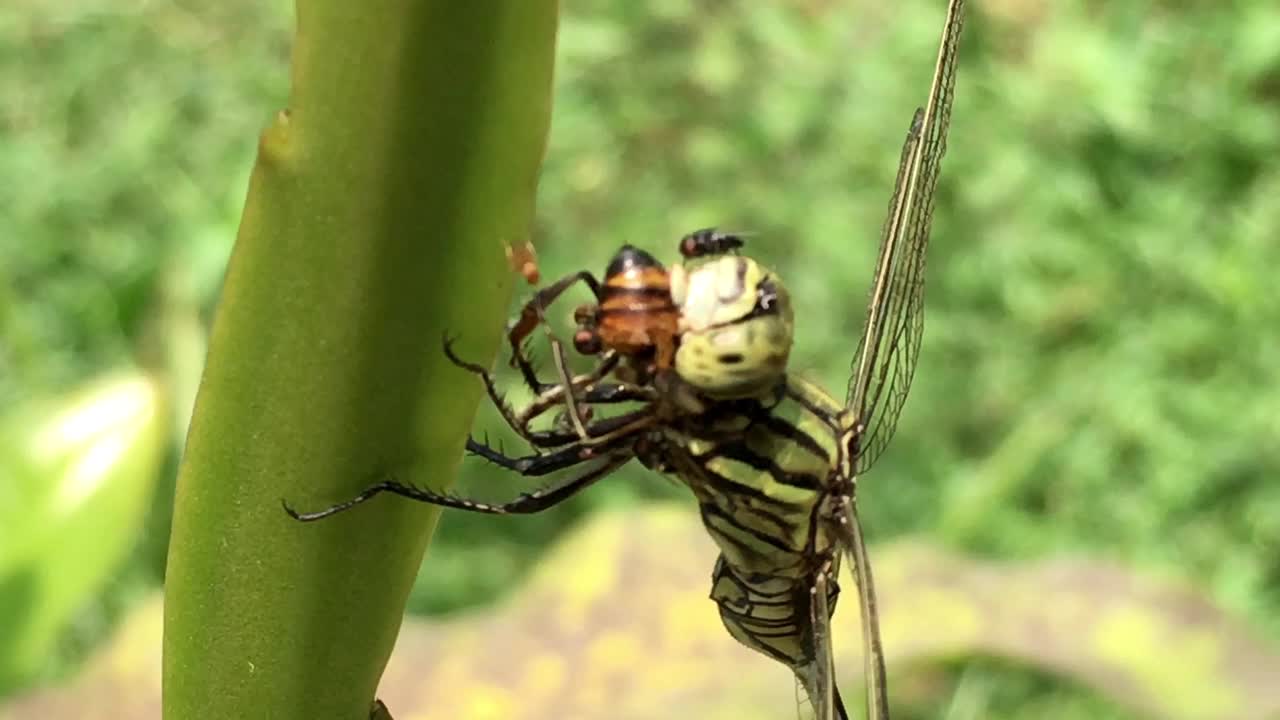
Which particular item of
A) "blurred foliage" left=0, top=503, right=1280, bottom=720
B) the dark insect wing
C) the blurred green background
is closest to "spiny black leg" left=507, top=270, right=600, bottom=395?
the dark insect wing

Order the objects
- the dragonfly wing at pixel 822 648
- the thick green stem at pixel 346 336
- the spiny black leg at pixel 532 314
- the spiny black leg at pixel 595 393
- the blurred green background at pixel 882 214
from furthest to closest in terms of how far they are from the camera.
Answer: the blurred green background at pixel 882 214 → the dragonfly wing at pixel 822 648 → the spiny black leg at pixel 595 393 → the spiny black leg at pixel 532 314 → the thick green stem at pixel 346 336

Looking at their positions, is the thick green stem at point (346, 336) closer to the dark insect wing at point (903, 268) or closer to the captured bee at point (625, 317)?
the captured bee at point (625, 317)

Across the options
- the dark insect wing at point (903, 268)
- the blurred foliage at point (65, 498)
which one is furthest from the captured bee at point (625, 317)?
the blurred foliage at point (65, 498)

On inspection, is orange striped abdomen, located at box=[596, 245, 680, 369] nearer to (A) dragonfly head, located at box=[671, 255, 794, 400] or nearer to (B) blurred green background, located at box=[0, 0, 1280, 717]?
(A) dragonfly head, located at box=[671, 255, 794, 400]

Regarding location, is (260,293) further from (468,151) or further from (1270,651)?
(1270,651)

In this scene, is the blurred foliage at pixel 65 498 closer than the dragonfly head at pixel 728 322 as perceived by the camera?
No

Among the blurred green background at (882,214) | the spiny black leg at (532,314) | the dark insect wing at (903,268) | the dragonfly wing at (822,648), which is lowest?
the dragonfly wing at (822,648)

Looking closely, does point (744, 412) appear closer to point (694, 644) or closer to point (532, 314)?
point (532, 314)

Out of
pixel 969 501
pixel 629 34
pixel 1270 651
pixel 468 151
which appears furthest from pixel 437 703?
pixel 629 34
